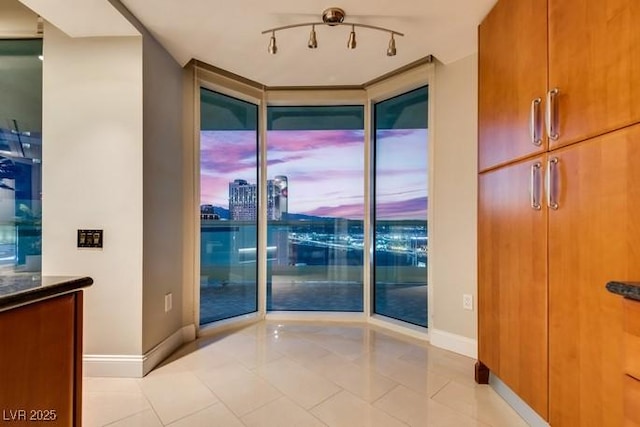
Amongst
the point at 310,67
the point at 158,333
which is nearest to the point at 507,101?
the point at 310,67

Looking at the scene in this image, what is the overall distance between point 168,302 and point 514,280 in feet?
8.03

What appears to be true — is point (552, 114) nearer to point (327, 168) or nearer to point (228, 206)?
point (327, 168)

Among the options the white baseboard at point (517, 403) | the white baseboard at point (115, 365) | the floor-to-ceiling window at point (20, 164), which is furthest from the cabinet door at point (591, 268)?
the floor-to-ceiling window at point (20, 164)

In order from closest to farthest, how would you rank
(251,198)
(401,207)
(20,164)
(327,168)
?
(20,164) < (401,207) < (251,198) < (327,168)

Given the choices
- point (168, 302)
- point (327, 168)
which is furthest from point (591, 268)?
point (168, 302)

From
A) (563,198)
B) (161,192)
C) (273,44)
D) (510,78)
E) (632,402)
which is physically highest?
(273,44)

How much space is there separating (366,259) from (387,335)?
78cm

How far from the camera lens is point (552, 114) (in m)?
1.41

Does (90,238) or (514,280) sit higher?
(90,238)

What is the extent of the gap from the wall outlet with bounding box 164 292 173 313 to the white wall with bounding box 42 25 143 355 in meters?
0.31

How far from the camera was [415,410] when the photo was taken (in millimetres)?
1764

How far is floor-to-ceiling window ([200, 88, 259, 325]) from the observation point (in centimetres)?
307

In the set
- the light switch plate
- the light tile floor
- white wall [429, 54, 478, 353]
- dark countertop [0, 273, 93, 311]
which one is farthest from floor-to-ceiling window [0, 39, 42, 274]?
white wall [429, 54, 478, 353]

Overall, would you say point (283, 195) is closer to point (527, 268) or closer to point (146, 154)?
point (146, 154)
